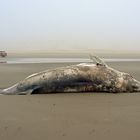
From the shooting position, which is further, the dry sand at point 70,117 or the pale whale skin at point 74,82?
the pale whale skin at point 74,82

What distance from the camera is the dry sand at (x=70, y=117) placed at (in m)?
4.10

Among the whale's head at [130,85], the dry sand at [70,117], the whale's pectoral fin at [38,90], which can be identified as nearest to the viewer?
the dry sand at [70,117]

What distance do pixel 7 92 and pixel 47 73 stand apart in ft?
2.96

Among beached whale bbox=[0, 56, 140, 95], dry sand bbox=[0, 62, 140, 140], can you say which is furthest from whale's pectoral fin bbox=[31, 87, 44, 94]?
dry sand bbox=[0, 62, 140, 140]

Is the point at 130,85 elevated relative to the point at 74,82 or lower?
lower

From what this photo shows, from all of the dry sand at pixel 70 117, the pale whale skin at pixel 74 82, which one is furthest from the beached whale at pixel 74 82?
the dry sand at pixel 70 117

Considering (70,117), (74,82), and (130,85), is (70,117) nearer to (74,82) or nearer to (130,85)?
(74,82)

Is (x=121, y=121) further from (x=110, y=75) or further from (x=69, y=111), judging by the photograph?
(x=110, y=75)

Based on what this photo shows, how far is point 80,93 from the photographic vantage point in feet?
24.7

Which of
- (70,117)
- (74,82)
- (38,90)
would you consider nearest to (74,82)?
(74,82)

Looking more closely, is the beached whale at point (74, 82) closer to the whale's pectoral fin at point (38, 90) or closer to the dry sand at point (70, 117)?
the whale's pectoral fin at point (38, 90)

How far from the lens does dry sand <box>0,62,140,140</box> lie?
161 inches

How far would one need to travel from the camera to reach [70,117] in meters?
5.05

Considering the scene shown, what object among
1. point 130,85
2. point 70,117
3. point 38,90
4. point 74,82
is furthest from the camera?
point 130,85
